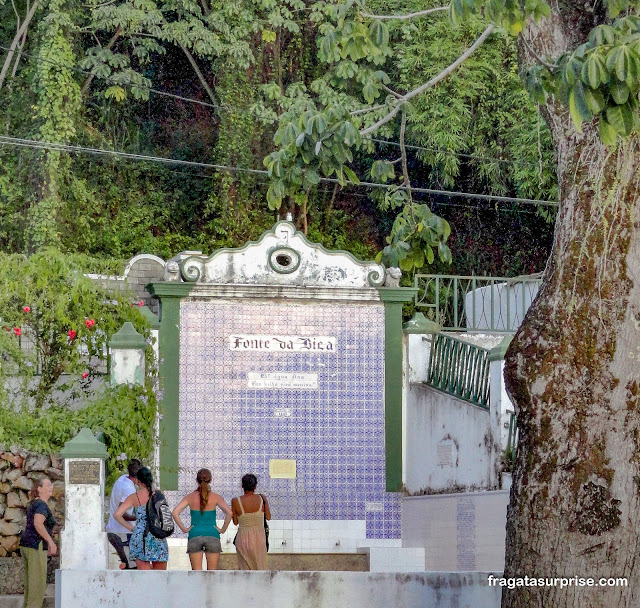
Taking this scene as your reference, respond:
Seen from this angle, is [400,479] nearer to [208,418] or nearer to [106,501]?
[208,418]

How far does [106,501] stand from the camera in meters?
13.7

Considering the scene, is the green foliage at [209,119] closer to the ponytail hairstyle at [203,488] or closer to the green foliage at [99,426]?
the green foliage at [99,426]

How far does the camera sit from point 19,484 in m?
14.1

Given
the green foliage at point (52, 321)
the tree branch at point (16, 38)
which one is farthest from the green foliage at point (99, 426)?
the tree branch at point (16, 38)

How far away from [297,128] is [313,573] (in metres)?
3.61

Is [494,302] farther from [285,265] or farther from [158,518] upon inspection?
[158,518]

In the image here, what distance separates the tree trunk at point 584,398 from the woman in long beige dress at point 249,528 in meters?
3.81

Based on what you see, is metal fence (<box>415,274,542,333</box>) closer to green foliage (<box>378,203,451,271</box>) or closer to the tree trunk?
green foliage (<box>378,203,451,271</box>)

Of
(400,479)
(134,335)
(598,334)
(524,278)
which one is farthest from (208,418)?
(598,334)

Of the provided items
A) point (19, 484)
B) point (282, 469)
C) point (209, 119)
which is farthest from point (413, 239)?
point (209, 119)

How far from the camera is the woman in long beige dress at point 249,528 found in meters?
11.7

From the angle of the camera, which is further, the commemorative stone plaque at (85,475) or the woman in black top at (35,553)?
the commemorative stone plaque at (85,475)

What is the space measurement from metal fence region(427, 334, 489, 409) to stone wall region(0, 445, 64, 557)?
14.5 ft

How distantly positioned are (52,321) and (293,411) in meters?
2.96
